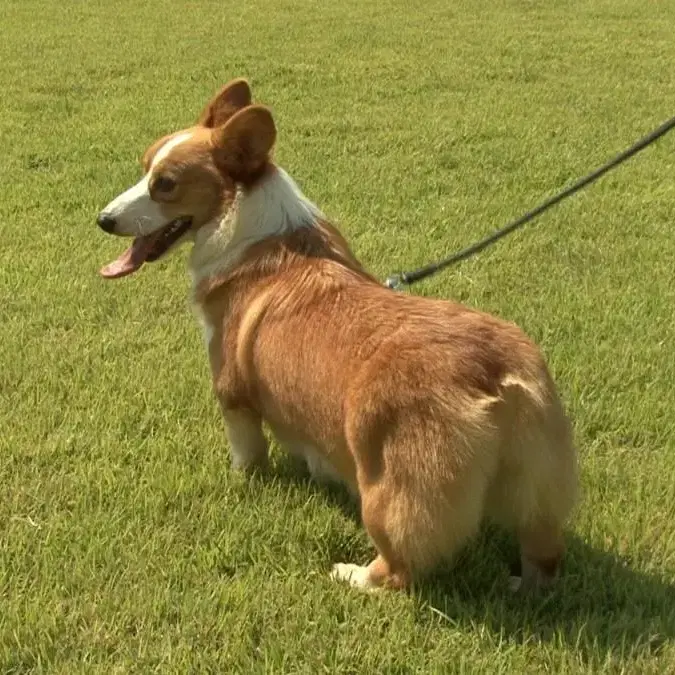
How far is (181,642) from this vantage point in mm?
2646

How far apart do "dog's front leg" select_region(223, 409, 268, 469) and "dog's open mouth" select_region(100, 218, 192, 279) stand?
25.4 inches

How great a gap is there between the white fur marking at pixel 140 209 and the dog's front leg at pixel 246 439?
29.4 inches

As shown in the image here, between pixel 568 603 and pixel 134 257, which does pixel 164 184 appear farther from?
pixel 568 603

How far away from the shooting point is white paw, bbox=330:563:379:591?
2.81m

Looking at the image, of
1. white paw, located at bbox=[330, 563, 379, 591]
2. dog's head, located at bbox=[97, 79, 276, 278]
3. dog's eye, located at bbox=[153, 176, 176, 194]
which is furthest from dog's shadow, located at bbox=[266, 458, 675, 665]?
dog's eye, located at bbox=[153, 176, 176, 194]

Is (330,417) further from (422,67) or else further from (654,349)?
(422,67)

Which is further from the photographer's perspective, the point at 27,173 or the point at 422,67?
the point at 422,67

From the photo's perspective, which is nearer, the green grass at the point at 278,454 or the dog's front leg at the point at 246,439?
the green grass at the point at 278,454

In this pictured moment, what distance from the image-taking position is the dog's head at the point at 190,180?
3191 millimetres

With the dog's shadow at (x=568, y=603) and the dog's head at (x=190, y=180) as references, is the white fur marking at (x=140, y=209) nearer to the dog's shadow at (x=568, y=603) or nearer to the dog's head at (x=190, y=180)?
the dog's head at (x=190, y=180)

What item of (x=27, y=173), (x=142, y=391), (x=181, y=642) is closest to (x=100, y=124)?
(x=27, y=173)

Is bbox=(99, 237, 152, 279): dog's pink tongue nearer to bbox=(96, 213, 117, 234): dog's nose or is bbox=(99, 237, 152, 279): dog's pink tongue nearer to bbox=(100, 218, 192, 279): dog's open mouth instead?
bbox=(100, 218, 192, 279): dog's open mouth

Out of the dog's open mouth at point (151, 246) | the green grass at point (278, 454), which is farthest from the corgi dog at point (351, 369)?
the green grass at point (278, 454)

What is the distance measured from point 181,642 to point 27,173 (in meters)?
5.62
